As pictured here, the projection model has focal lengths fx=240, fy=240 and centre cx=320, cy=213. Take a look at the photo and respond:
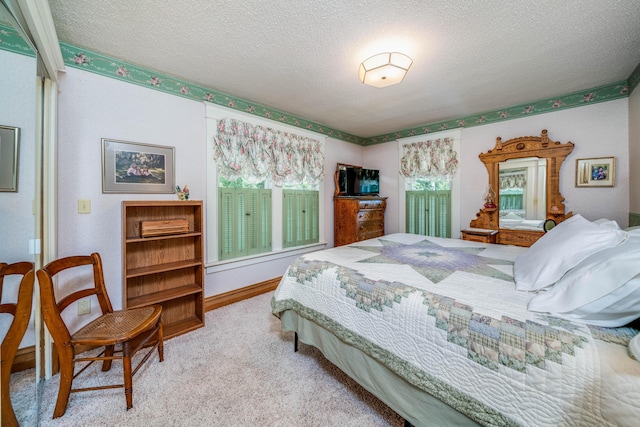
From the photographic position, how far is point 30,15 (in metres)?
1.32

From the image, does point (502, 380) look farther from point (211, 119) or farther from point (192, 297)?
point (211, 119)

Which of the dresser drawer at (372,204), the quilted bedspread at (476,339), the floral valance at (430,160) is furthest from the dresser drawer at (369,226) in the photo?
the quilted bedspread at (476,339)

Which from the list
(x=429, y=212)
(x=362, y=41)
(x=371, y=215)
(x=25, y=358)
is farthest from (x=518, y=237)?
(x=25, y=358)

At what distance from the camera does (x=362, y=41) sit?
6.07ft

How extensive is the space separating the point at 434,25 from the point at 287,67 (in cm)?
123

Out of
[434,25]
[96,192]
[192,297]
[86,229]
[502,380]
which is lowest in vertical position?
[192,297]

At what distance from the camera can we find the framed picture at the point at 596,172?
2627 millimetres

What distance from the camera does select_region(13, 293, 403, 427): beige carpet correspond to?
1381mm

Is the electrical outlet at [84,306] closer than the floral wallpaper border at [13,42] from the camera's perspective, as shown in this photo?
No

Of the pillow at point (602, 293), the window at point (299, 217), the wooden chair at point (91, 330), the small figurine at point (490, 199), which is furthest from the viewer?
the window at point (299, 217)

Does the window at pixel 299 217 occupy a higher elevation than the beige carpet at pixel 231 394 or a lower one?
higher

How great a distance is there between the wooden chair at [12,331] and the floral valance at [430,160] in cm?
→ 434

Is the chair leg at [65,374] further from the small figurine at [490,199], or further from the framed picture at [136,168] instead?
the small figurine at [490,199]

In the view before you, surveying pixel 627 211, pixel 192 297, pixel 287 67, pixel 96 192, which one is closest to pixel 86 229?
pixel 96 192
